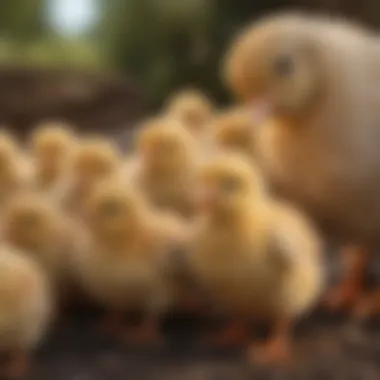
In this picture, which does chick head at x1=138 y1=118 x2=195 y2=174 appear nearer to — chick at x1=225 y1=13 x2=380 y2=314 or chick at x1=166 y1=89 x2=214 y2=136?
chick at x1=225 y1=13 x2=380 y2=314

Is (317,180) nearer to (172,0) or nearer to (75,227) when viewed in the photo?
(75,227)

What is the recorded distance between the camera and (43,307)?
3.47 ft

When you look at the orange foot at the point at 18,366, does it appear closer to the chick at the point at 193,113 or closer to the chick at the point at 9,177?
the chick at the point at 9,177

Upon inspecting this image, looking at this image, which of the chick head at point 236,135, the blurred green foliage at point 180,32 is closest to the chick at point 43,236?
the chick head at point 236,135

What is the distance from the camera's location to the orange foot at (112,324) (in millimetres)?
1159

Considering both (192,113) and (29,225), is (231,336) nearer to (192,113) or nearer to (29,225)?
(29,225)

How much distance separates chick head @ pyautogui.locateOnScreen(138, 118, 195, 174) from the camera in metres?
1.25

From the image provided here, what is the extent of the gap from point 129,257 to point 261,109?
0.78 ft

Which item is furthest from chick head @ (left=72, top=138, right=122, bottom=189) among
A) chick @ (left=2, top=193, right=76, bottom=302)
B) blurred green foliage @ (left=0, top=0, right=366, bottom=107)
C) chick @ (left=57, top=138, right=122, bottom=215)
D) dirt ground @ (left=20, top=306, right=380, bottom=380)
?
blurred green foliage @ (left=0, top=0, right=366, bottom=107)

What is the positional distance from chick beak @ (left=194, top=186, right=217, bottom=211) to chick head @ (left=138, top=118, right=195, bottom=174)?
5.9 inches

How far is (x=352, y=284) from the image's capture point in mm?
1272

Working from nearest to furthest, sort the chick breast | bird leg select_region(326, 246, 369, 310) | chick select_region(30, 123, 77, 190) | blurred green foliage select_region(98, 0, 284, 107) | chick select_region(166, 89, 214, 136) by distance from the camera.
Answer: the chick breast, bird leg select_region(326, 246, 369, 310), chick select_region(30, 123, 77, 190), chick select_region(166, 89, 214, 136), blurred green foliage select_region(98, 0, 284, 107)

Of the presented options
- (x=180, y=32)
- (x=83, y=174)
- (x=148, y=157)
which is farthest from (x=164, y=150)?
(x=180, y=32)

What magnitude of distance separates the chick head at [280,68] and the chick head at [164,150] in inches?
4.4
